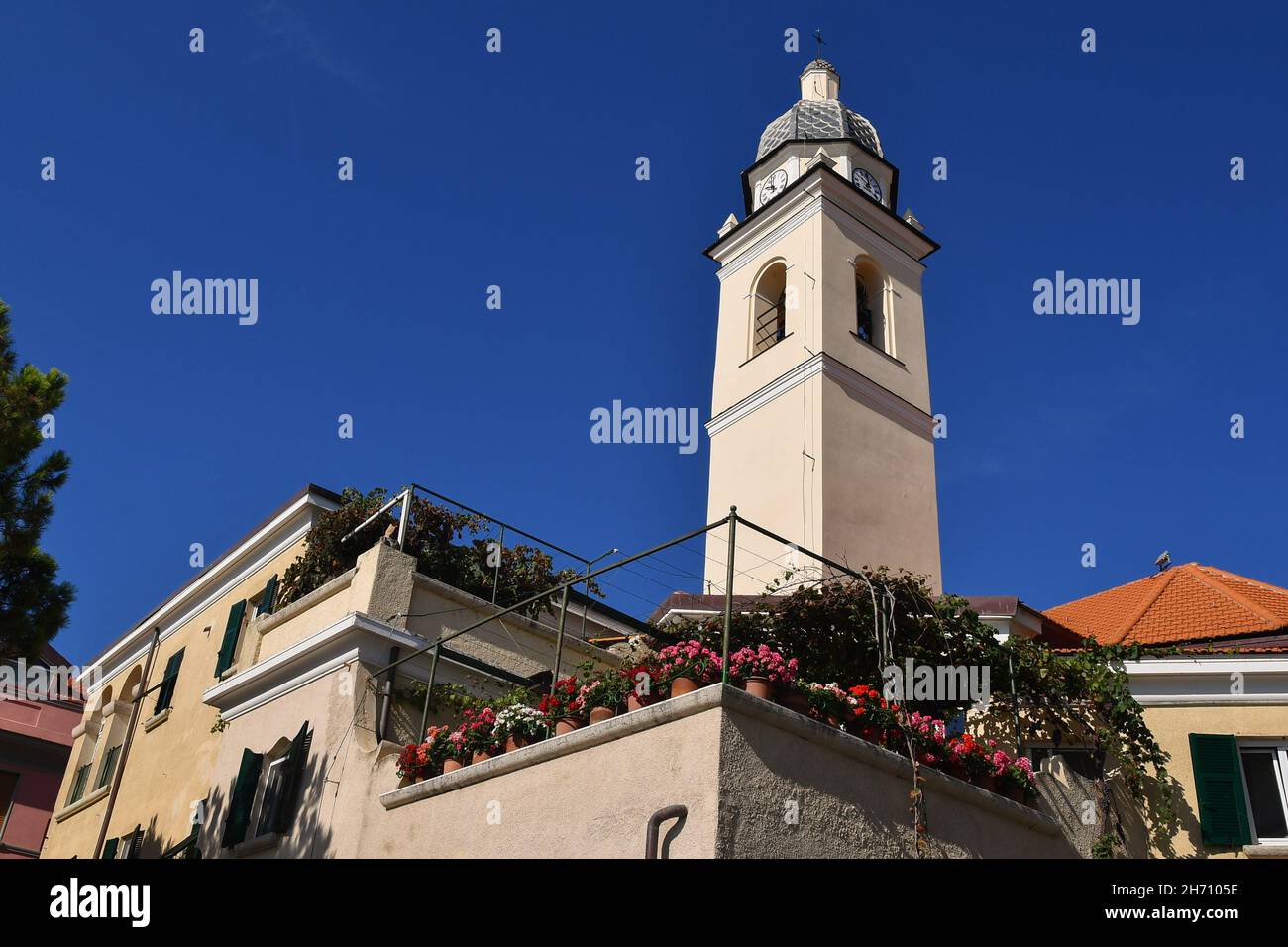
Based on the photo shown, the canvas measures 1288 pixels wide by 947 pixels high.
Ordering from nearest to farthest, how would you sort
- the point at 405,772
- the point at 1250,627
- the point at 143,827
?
1. the point at 405,772
2. the point at 1250,627
3. the point at 143,827

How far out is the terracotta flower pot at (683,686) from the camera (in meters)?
8.33

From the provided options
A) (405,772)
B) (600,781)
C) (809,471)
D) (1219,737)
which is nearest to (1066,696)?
(1219,737)

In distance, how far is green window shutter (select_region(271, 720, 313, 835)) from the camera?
1148 cm

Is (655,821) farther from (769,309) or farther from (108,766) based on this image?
(769,309)

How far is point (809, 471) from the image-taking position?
69.5ft

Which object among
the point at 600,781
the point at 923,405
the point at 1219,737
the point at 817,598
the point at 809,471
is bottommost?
the point at 600,781

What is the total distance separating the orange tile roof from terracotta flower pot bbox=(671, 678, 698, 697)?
6.73m

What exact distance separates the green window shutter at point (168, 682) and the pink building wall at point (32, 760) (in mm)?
11028

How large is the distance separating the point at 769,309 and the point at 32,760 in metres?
19.6

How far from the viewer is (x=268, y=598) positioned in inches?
617

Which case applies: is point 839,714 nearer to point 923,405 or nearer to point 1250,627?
point 1250,627
